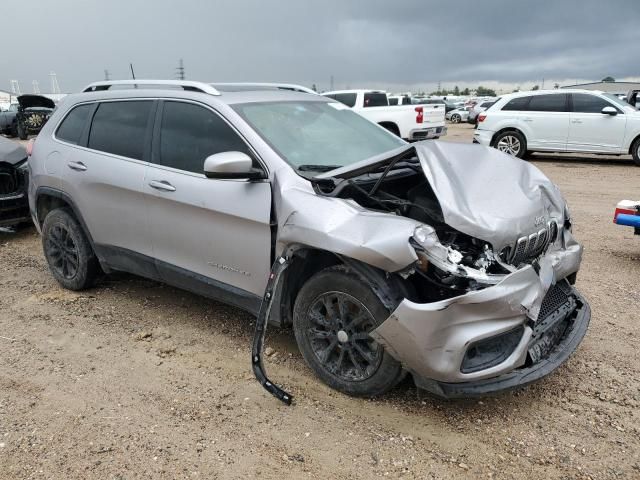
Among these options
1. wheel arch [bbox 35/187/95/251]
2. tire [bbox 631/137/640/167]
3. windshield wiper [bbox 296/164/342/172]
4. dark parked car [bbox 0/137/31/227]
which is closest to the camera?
windshield wiper [bbox 296/164/342/172]

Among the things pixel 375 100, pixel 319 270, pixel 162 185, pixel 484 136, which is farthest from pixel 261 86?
pixel 375 100

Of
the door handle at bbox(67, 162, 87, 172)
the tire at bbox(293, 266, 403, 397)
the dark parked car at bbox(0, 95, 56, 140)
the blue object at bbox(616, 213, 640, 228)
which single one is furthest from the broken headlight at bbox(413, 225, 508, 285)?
the dark parked car at bbox(0, 95, 56, 140)

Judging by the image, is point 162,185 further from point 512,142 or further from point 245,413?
point 512,142

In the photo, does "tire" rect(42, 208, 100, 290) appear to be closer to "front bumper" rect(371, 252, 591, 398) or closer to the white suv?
"front bumper" rect(371, 252, 591, 398)

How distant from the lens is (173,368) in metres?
3.62

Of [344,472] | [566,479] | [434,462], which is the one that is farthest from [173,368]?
[566,479]

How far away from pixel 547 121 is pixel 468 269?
11.5 metres

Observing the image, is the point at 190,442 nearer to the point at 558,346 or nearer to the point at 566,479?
the point at 566,479

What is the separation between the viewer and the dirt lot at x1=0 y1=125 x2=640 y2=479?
2668mm

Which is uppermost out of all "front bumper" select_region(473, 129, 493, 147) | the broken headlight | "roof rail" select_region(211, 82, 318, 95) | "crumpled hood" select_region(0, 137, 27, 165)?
"roof rail" select_region(211, 82, 318, 95)

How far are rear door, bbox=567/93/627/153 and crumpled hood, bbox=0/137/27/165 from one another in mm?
11343

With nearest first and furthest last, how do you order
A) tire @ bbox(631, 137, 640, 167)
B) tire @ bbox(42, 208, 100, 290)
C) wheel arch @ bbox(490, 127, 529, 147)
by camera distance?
tire @ bbox(42, 208, 100, 290) → tire @ bbox(631, 137, 640, 167) → wheel arch @ bbox(490, 127, 529, 147)

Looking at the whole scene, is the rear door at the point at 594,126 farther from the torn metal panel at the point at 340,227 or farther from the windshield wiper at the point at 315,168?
the torn metal panel at the point at 340,227

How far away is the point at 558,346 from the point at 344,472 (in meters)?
1.47
